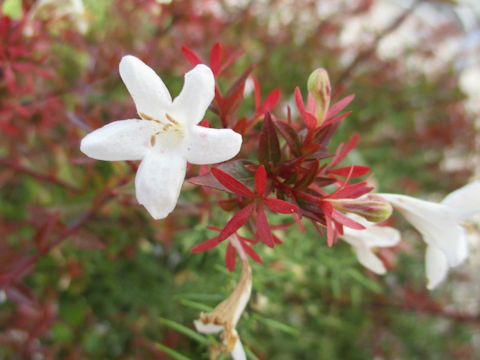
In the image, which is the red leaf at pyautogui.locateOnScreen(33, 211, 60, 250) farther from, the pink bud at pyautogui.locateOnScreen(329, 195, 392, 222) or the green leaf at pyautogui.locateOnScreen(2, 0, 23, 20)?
the pink bud at pyautogui.locateOnScreen(329, 195, 392, 222)

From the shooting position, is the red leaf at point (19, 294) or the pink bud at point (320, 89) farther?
Answer: the red leaf at point (19, 294)

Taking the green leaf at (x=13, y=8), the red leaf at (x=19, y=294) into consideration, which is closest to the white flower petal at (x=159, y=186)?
the red leaf at (x=19, y=294)

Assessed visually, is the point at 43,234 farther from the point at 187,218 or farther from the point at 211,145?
the point at 211,145

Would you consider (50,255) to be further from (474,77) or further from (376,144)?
(474,77)

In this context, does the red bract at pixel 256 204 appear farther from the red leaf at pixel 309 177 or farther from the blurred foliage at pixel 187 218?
the blurred foliage at pixel 187 218

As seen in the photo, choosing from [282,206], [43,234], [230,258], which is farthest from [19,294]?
[282,206]

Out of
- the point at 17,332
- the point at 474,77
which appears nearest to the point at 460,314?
the point at 17,332

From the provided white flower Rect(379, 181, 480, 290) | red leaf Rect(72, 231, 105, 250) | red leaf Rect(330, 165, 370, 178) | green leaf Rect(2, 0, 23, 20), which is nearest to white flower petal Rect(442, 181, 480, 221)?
white flower Rect(379, 181, 480, 290)
